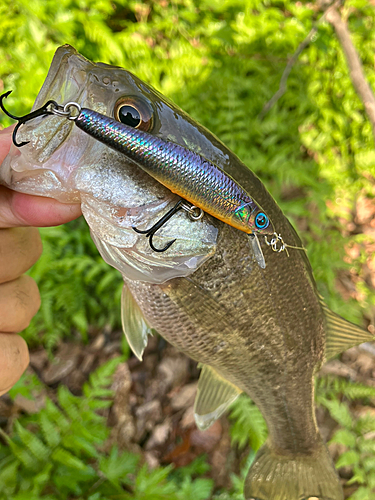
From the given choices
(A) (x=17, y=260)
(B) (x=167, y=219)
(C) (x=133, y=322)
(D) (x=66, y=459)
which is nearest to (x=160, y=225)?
(B) (x=167, y=219)

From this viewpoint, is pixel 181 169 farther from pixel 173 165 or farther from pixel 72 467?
pixel 72 467

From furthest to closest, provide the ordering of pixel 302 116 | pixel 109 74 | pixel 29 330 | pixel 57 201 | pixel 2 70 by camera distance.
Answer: pixel 302 116 < pixel 2 70 < pixel 29 330 < pixel 57 201 < pixel 109 74

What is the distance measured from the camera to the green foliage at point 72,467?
6.66ft

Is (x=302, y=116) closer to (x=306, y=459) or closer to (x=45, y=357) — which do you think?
(x=306, y=459)

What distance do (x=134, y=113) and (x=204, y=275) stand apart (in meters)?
0.58

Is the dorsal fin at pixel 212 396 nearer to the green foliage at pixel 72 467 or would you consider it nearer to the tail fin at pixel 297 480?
the tail fin at pixel 297 480

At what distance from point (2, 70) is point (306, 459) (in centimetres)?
385

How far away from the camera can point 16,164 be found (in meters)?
1.05

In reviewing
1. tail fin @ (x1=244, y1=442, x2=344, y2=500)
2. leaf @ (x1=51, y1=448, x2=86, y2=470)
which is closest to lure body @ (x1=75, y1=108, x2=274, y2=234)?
tail fin @ (x1=244, y1=442, x2=344, y2=500)

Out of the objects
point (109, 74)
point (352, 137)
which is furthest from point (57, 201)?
point (352, 137)

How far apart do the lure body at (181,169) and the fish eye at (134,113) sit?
0.13 meters

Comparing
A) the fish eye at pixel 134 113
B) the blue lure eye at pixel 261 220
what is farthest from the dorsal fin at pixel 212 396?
the fish eye at pixel 134 113

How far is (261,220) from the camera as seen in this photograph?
1.00m

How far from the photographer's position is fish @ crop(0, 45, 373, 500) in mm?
1021
